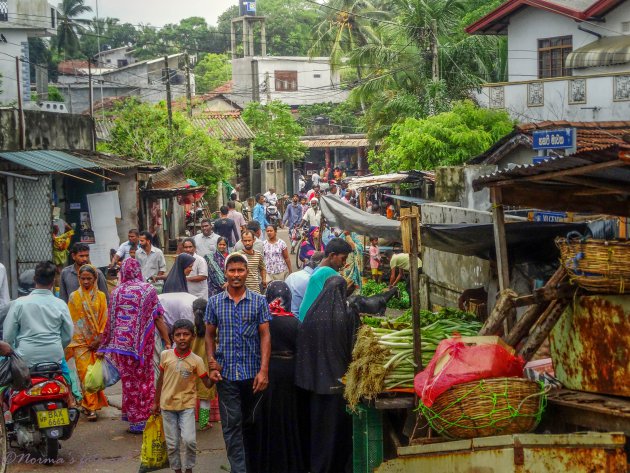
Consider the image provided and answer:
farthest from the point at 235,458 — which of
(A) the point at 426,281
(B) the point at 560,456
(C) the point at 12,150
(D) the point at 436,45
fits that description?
(D) the point at 436,45

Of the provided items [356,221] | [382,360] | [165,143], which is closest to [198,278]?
[356,221]

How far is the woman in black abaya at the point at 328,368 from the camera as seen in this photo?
7574 millimetres

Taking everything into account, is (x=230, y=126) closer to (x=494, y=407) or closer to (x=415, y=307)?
(x=415, y=307)

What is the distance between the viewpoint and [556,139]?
13.2 metres

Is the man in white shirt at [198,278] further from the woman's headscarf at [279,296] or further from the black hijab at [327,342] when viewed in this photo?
the black hijab at [327,342]

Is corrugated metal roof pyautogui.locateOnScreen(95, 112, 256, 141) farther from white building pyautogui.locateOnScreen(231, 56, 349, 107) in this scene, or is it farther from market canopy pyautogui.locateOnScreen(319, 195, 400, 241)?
market canopy pyautogui.locateOnScreen(319, 195, 400, 241)

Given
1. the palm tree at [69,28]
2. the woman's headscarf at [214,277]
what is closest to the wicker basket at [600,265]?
the woman's headscarf at [214,277]

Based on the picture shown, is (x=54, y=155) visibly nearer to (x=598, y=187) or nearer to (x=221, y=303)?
(x=221, y=303)

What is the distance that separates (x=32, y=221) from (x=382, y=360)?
10.8 meters

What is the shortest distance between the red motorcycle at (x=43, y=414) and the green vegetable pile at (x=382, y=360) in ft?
8.90

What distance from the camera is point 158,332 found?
959 centimetres

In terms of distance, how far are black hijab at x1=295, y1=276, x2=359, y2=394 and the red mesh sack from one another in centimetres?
147

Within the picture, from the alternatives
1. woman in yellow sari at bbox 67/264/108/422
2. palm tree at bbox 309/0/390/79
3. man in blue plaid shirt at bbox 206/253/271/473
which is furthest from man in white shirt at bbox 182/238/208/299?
palm tree at bbox 309/0/390/79

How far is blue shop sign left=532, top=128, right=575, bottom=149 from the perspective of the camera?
512 inches
